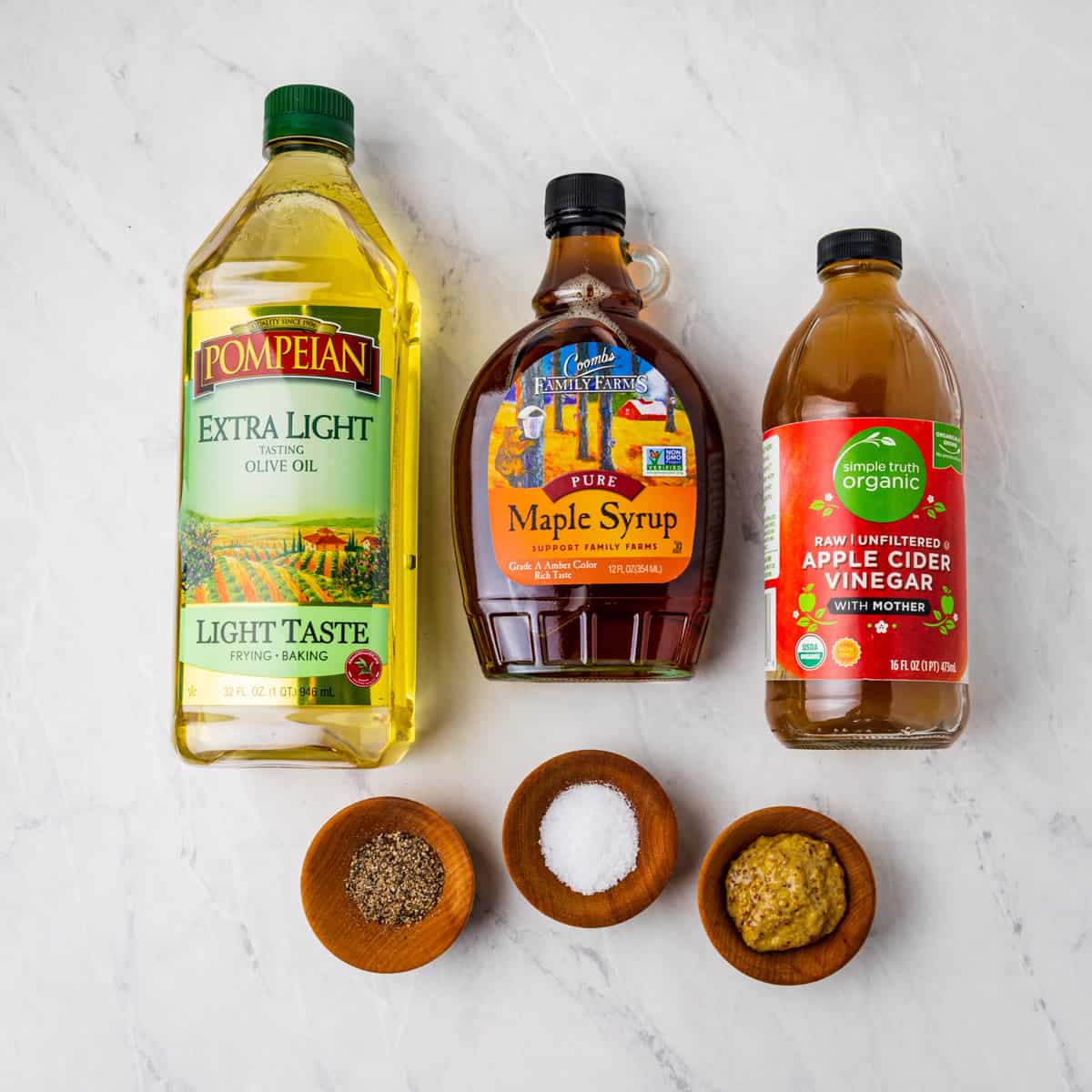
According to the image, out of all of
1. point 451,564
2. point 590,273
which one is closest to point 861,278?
point 590,273

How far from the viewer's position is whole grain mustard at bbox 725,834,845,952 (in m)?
0.85

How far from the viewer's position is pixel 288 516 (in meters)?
0.87

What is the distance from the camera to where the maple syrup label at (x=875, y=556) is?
81 cm

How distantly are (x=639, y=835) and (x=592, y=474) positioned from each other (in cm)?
30

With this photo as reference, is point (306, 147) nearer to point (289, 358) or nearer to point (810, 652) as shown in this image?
point (289, 358)

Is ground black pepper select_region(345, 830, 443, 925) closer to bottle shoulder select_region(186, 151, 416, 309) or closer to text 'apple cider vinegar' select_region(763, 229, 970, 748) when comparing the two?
text 'apple cider vinegar' select_region(763, 229, 970, 748)

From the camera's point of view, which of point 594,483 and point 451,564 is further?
point 451,564

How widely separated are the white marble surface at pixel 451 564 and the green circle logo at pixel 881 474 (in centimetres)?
15

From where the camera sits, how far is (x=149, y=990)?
965 mm

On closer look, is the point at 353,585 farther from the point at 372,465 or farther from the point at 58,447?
the point at 58,447

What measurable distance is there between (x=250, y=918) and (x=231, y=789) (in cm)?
11

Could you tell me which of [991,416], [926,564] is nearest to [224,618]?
[926,564]

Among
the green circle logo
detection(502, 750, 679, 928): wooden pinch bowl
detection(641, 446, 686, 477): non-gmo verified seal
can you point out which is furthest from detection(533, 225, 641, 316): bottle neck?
detection(502, 750, 679, 928): wooden pinch bowl

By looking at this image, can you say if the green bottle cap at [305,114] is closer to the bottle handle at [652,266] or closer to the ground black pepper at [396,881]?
the bottle handle at [652,266]
